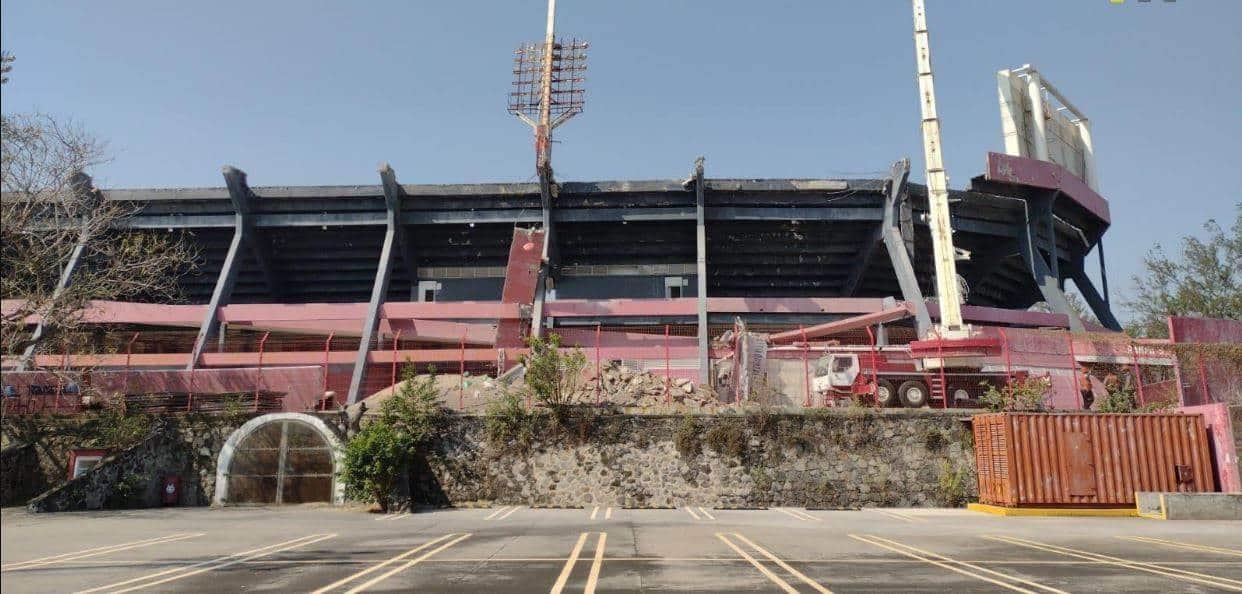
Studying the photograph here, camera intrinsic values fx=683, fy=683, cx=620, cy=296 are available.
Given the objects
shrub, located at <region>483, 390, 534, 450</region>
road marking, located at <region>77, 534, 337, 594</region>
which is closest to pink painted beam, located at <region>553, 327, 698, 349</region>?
shrub, located at <region>483, 390, 534, 450</region>

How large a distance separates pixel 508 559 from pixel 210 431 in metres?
14.6

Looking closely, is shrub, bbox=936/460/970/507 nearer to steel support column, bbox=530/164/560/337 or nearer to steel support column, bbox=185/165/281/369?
steel support column, bbox=530/164/560/337

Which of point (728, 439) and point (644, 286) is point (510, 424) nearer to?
point (728, 439)

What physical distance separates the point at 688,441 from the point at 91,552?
13.4 m

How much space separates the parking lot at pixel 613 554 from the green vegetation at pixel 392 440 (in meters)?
1.45

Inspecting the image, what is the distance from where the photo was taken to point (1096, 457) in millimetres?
17016

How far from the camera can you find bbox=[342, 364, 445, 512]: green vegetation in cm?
1775

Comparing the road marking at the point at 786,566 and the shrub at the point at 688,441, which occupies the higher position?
the shrub at the point at 688,441

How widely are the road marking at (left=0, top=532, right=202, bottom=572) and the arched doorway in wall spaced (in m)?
6.38

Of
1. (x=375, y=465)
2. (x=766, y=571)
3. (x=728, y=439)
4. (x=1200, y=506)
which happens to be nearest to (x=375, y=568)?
(x=766, y=571)

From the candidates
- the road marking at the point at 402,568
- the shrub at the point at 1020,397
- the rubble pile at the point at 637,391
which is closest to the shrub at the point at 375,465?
the rubble pile at the point at 637,391

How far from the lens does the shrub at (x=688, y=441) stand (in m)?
19.3

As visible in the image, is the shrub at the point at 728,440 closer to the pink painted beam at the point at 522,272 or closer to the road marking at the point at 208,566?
the road marking at the point at 208,566

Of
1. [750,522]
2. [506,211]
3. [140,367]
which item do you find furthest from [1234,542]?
[140,367]
